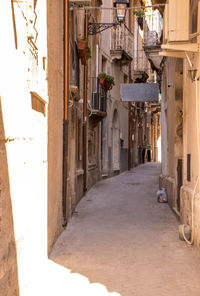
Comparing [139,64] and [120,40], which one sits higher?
[139,64]

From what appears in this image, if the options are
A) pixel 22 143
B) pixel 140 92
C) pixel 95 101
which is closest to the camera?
pixel 22 143

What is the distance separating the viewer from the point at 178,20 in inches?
323

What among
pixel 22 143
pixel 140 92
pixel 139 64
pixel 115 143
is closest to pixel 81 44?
pixel 140 92

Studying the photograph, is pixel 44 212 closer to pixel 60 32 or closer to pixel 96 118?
pixel 60 32

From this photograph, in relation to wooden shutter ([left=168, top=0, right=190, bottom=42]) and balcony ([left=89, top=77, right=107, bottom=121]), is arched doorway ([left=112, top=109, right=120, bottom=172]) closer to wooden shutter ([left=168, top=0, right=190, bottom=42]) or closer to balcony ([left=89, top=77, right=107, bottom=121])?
balcony ([left=89, top=77, right=107, bottom=121])

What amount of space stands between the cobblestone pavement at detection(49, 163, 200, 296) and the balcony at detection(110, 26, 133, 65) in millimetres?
12102

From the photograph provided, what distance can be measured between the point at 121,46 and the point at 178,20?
15865mm

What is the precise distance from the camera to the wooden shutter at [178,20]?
819 centimetres

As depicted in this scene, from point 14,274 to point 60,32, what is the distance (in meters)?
6.12

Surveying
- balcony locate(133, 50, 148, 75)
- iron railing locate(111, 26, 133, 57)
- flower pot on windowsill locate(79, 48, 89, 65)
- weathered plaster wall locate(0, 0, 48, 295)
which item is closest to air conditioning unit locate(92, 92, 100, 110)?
flower pot on windowsill locate(79, 48, 89, 65)

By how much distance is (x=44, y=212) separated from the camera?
277 inches

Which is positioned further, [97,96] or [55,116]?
[97,96]

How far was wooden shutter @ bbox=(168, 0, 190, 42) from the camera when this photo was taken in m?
8.19

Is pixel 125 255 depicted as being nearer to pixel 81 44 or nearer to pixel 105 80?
pixel 81 44
